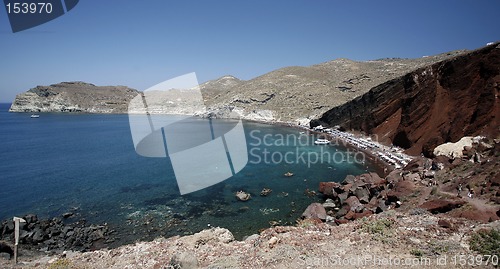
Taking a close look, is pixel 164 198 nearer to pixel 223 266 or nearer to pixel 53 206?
pixel 53 206

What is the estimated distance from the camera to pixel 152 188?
98.8ft

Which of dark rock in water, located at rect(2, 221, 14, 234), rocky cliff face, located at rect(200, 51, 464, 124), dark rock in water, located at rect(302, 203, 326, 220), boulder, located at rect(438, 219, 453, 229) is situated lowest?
rocky cliff face, located at rect(200, 51, 464, 124)

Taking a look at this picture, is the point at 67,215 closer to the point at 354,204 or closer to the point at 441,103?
the point at 354,204

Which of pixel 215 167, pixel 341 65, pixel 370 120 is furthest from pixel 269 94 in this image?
pixel 215 167

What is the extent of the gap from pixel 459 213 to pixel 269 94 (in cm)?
9499

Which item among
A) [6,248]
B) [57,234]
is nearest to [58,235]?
[57,234]

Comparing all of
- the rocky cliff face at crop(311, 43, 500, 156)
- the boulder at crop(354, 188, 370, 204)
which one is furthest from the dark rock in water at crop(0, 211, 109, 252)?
the rocky cliff face at crop(311, 43, 500, 156)

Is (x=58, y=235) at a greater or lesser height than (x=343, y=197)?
greater

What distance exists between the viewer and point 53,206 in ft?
82.2

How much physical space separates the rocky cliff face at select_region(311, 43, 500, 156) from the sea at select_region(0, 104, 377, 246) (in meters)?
8.02

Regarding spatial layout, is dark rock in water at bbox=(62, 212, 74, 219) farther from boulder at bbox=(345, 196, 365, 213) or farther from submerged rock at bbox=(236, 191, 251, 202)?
boulder at bbox=(345, 196, 365, 213)

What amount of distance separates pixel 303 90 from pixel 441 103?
66371 millimetres

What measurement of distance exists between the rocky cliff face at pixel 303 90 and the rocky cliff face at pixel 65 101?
64633mm

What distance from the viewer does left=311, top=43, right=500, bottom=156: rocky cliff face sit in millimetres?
33156
